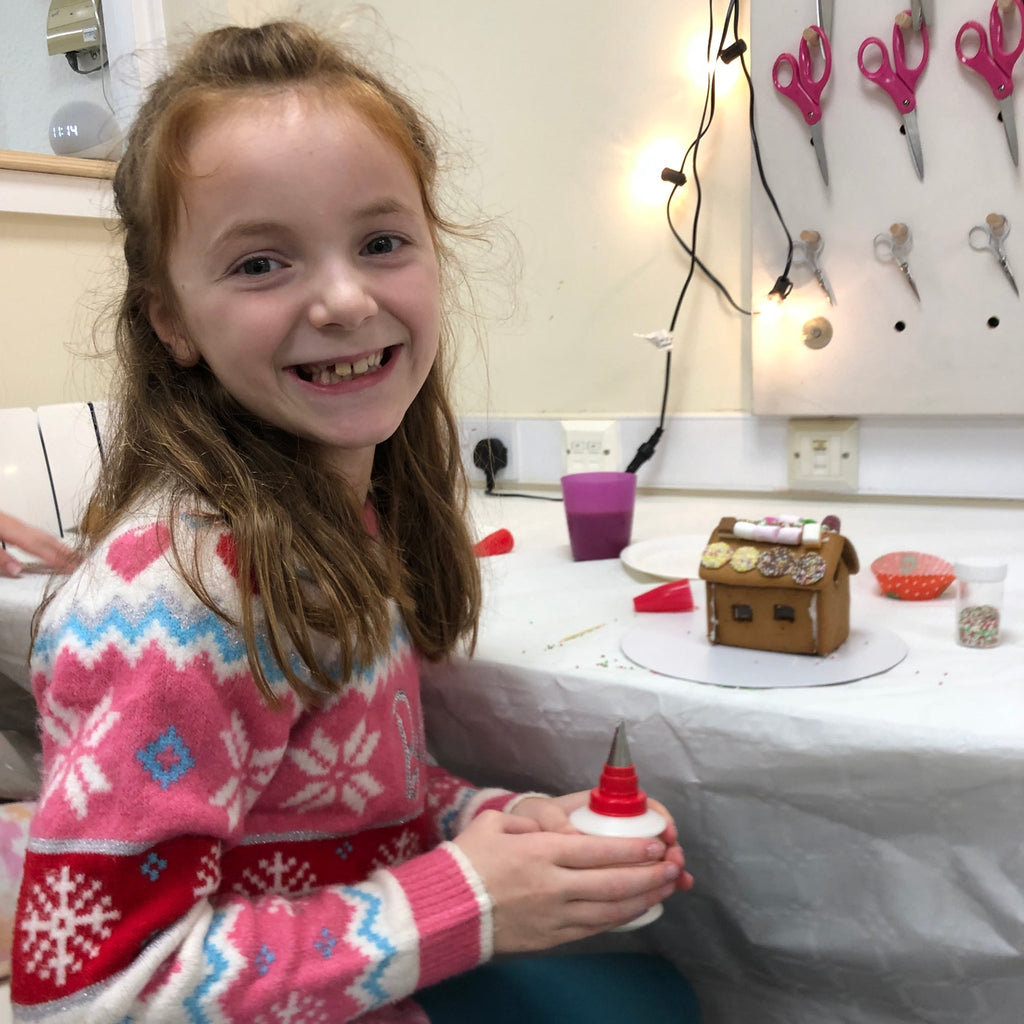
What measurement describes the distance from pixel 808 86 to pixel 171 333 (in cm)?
84

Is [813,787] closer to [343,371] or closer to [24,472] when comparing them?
[343,371]

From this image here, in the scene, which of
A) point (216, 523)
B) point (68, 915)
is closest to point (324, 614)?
point (216, 523)

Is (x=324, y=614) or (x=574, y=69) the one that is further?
(x=574, y=69)

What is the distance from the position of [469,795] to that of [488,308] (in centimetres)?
92

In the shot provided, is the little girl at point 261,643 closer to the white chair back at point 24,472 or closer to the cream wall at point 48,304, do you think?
the white chair back at point 24,472

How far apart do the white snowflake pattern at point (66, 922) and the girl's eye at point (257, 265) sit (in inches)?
14.8

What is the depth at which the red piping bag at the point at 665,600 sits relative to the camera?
0.82 metres

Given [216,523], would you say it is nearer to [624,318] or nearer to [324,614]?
[324,614]

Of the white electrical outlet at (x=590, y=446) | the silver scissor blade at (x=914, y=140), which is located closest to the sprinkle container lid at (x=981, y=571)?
the silver scissor blade at (x=914, y=140)

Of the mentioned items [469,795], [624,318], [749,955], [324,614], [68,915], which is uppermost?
[624,318]

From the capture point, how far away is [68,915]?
1.62ft

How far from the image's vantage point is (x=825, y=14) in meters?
1.09

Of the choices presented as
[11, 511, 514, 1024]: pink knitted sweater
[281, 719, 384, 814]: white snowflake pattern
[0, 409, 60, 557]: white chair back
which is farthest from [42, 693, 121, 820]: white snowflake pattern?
[0, 409, 60, 557]: white chair back

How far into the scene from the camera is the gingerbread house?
27.1 inches
